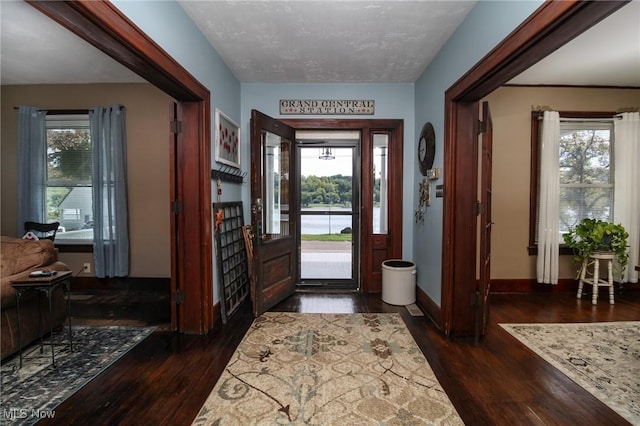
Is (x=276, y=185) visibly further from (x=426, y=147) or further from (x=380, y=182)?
(x=426, y=147)

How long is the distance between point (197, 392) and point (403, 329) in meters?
1.80

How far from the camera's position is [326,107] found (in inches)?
154

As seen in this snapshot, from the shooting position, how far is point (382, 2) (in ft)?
7.29

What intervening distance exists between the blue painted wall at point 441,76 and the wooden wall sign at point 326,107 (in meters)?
0.65

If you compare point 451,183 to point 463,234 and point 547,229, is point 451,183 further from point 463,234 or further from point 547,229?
point 547,229

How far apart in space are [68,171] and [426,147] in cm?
462

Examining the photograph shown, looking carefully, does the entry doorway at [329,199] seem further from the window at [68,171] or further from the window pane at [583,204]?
the window at [68,171]

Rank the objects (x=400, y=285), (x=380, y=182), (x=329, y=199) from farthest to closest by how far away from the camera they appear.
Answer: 1. (x=329, y=199)
2. (x=380, y=182)
3. (x=400, y=285)

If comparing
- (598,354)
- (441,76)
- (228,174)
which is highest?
(441,76)

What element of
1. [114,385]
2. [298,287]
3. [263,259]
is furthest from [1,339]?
[298,287]

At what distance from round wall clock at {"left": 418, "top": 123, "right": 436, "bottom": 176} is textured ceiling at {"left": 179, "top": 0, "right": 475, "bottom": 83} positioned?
2.30 feet

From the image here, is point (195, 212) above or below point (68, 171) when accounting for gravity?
below

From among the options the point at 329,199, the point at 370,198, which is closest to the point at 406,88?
the point at 370,198

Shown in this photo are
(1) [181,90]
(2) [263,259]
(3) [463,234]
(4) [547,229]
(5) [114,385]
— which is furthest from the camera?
(4) [547,229]
